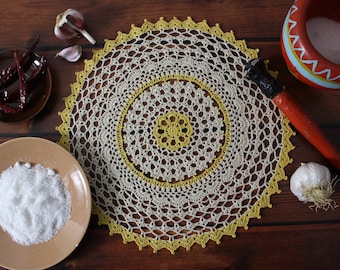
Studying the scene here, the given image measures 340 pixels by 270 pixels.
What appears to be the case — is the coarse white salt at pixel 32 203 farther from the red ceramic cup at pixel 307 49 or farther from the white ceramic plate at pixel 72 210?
the red ceramic cup at pixel 307 49

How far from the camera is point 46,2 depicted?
679 mm

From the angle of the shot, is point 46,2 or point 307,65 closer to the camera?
point 307,65

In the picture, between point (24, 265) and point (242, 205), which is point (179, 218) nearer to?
point (242, 205)

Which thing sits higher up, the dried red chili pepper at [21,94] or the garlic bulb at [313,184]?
the dried red chili pepper at [21,94]

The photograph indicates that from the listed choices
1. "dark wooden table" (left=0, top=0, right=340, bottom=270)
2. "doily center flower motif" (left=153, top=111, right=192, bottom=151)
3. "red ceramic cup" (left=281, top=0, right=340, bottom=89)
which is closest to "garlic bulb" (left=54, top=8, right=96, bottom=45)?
"dark wooden table" (left=0, top=0, right=340, bottom=270)

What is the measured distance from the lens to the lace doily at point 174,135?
25.0 inches

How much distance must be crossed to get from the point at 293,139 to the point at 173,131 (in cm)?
18

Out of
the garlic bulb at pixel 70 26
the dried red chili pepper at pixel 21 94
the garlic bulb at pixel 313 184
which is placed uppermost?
the garlic bulb at pixel 70 26

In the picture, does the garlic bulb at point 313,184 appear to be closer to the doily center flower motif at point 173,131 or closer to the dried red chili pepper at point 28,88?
the doily center flower motif at point 173,131

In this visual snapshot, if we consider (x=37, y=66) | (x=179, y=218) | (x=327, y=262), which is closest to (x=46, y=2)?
(x=37, y=66)

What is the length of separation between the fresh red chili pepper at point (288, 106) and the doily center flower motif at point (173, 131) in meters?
0.12

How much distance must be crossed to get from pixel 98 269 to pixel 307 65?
0.41m

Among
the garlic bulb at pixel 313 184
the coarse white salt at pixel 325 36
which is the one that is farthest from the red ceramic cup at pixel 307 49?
the garlic bulb at pixel 313 184

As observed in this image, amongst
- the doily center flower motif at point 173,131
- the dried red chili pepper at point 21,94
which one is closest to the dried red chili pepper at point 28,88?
the dried red chili pepper at point 21,94
